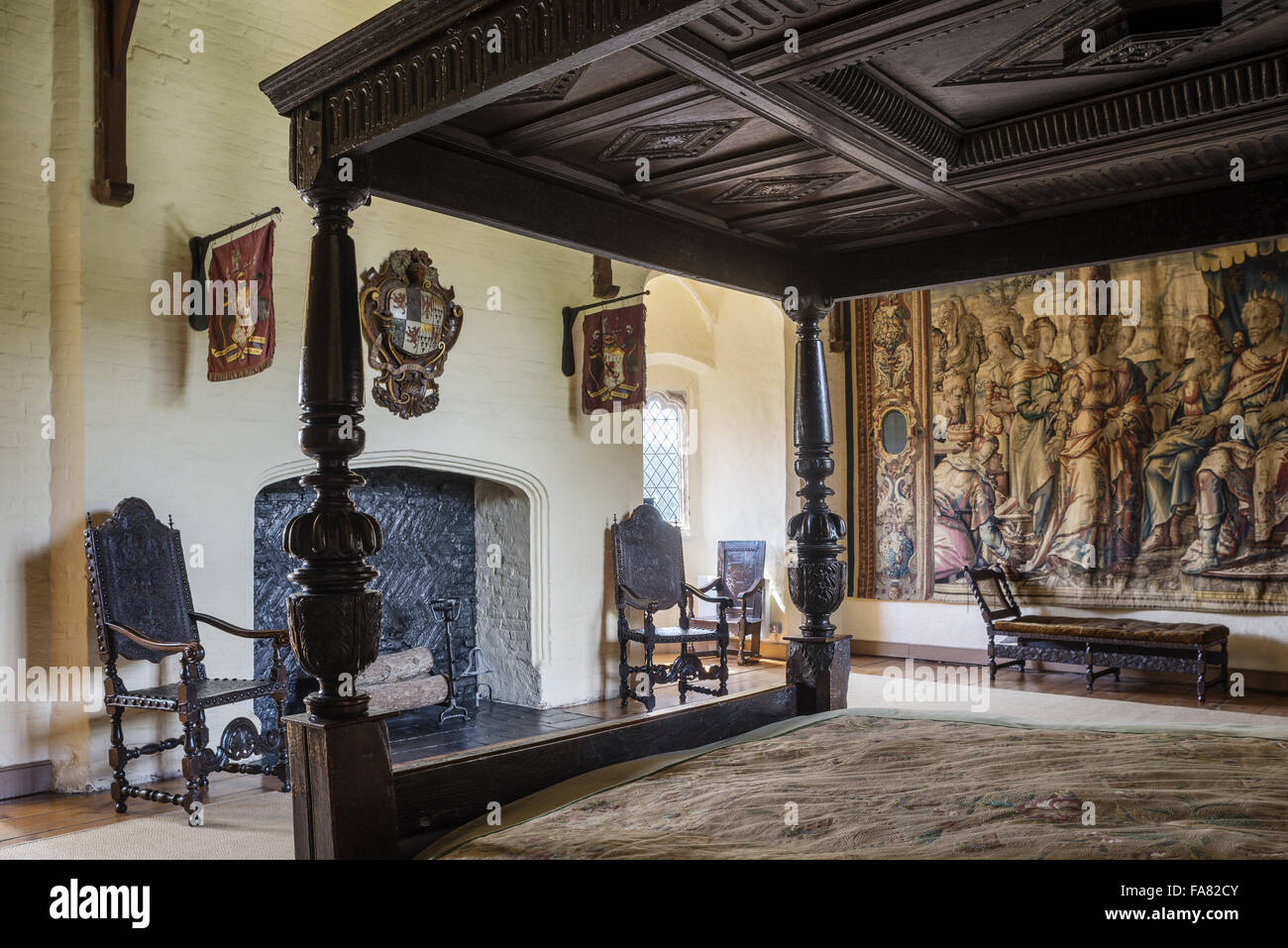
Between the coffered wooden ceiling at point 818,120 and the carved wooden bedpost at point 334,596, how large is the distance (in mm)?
366

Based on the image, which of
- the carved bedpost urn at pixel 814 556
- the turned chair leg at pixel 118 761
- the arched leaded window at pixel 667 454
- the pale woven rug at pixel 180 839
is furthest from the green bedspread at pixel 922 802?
the arched leaded window at pixel 667 454

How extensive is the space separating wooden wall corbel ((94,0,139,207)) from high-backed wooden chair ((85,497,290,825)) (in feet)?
5.60

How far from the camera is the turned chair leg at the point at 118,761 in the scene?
206 inches

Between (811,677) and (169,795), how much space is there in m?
3.25

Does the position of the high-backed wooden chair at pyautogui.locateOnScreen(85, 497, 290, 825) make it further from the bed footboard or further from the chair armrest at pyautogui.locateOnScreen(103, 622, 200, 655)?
the bed footboard

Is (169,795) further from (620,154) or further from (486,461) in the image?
(620,154)

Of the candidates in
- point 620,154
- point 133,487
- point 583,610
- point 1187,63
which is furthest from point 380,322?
point 1187,63

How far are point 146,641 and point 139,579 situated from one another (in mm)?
532

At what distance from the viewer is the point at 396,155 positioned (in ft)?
9.74

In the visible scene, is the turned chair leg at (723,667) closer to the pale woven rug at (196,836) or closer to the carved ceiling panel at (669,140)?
the pale woven rug at (196,836)

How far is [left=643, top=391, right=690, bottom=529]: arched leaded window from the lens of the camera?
12188mm

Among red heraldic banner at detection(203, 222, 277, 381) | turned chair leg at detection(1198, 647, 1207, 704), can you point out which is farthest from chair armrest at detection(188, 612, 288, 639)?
turned chair leg at detection(1198, 647, 1207, 704)

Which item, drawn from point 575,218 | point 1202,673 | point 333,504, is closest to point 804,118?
point 575,218

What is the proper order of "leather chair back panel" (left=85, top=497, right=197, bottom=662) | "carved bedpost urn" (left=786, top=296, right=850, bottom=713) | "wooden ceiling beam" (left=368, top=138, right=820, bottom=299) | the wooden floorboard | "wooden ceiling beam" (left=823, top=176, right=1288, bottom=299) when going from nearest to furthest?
"wooden ceiling beam" (left=368, top=138, right=820, bottom=299)
"wooden ceiling beam" (left=823, top=176, right=1288, bottom=299)
"carved bedpost urn" (left=786, top=296, right=850, bottom=713)
the wooden floorboard
"leather chair back panel" (left=85, top=497, right=197, bottom=662)
